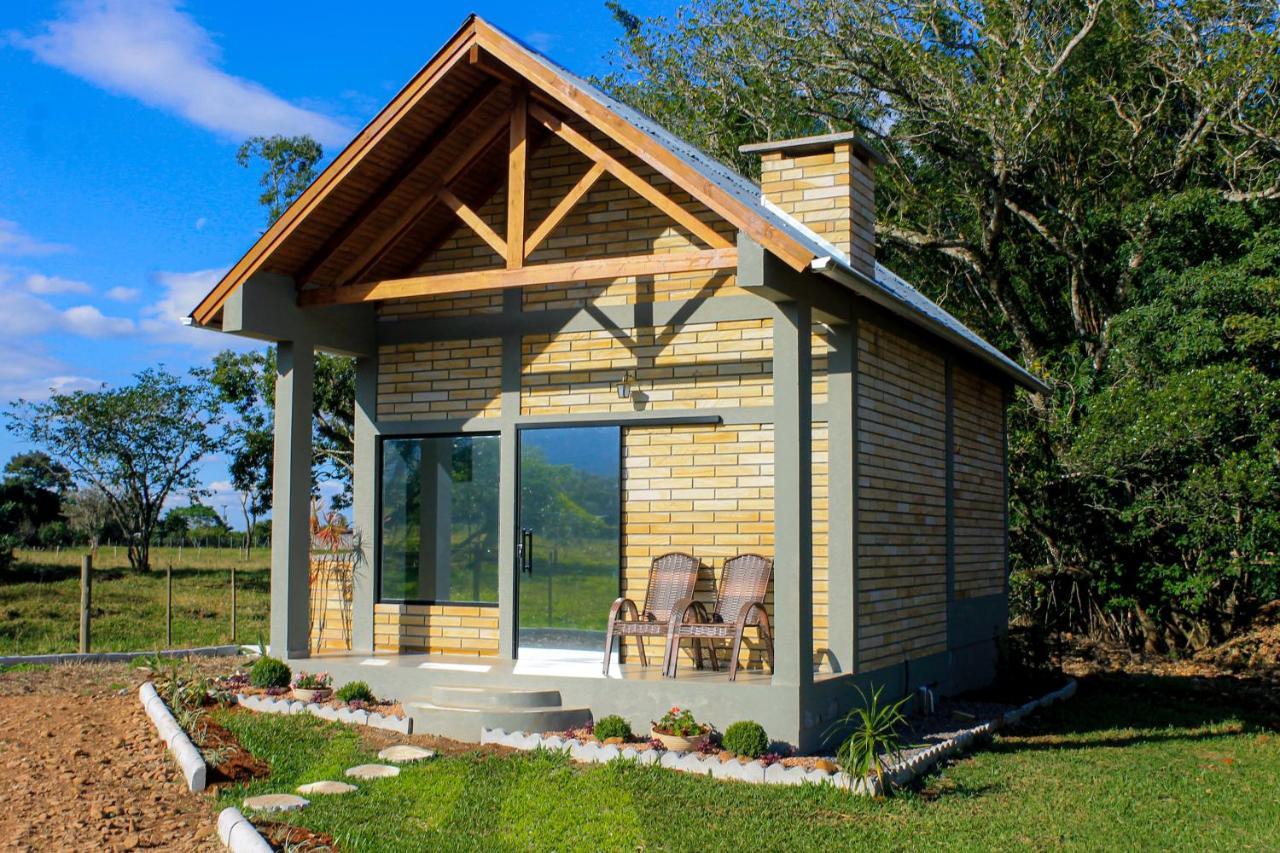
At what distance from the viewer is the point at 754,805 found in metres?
7.09

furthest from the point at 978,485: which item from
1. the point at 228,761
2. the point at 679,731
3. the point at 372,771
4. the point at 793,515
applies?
the point at 228,761

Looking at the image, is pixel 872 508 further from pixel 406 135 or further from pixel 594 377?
pixel 406 135

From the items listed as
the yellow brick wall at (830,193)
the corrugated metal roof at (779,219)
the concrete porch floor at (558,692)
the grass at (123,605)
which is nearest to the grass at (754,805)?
the concrete porch floor at (558,692)

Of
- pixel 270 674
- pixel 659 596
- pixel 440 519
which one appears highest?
pixel 440 519

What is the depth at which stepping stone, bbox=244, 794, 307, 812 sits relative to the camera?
660cm

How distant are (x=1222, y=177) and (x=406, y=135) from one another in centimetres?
1391

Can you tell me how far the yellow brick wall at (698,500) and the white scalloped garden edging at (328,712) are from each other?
85.9 inches

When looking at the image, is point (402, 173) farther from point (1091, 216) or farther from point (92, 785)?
Answer: point (1091, 216)

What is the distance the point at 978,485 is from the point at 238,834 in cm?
917

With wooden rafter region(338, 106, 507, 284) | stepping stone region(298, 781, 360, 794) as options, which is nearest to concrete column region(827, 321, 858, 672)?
wooden rafter region(338, 106, 507, 284)

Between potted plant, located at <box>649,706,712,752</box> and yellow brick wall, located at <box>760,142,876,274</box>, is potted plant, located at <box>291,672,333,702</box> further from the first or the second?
yellow brick wall, located at <box>760,142,876,274</box>

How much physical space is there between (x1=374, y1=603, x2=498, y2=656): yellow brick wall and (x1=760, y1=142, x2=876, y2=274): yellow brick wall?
4385 millimetres

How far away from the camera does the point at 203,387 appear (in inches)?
1160

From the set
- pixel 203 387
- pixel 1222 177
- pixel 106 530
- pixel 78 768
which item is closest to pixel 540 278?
pixel 78 768
